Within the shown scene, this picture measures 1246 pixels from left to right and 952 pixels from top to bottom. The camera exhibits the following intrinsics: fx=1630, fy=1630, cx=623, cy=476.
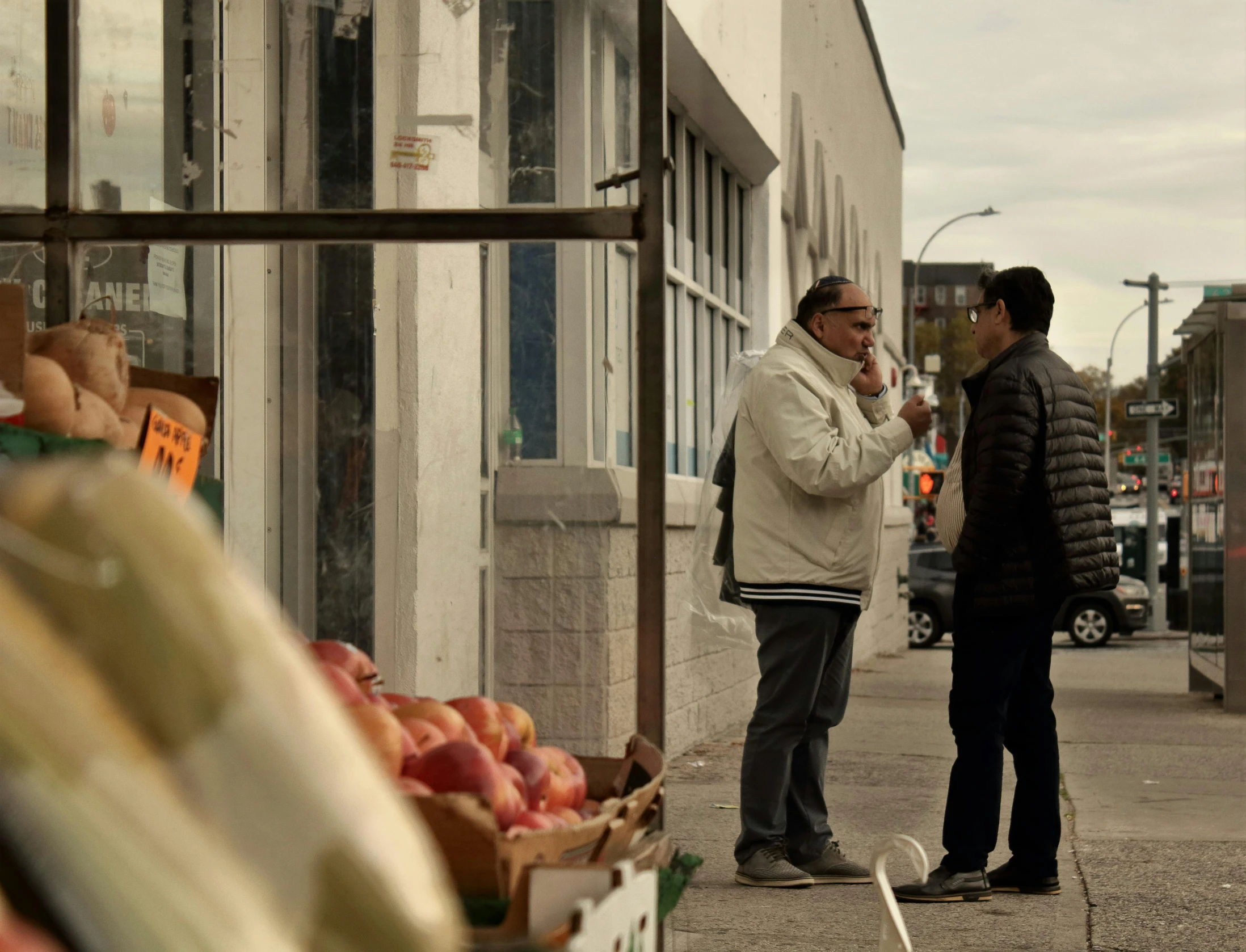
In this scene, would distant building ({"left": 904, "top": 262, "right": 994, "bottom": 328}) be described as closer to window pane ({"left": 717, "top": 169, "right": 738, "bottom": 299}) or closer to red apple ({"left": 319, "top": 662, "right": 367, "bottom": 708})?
window pane ({"left": 717, "top": 169, "right": 738, "bottom": 299})

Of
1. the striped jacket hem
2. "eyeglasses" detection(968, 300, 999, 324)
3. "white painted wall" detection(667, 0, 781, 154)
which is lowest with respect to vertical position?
the striped jacket hem

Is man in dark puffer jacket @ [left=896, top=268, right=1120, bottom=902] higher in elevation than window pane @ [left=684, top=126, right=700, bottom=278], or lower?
lower

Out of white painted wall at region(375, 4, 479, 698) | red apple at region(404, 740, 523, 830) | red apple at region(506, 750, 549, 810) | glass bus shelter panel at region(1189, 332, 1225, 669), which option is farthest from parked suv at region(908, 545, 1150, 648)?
red apple at region(404, 740, 523, 830)

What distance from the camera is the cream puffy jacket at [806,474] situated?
210 inches

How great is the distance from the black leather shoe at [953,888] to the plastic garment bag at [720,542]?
1194mm

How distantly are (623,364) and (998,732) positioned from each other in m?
2.50

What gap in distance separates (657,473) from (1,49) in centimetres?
295

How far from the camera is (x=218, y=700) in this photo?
1.00 m

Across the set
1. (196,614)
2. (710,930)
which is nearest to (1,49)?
(710,930)

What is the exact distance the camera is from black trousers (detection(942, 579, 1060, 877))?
531 cm

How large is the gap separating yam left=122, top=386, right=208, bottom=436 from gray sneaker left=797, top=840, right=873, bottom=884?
3499 millimetres

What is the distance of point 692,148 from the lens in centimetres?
1055

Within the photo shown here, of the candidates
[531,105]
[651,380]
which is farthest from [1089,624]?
[651,380]

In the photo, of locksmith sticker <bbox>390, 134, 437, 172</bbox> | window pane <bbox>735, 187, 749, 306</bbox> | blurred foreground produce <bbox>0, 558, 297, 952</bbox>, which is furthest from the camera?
window pane <bbox>735, 187, 749, 306</bbox>
